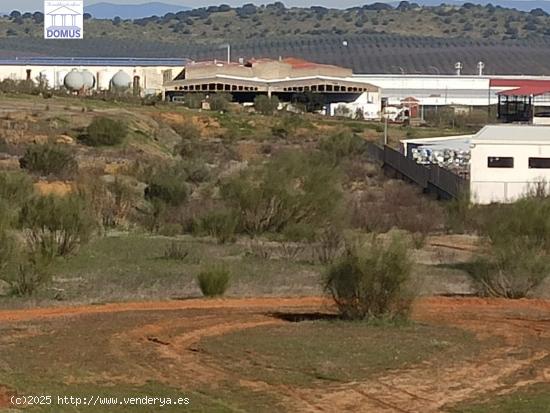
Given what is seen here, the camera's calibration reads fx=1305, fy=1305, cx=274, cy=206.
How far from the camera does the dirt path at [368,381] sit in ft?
45.9

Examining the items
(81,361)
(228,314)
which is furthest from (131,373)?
(228,314)

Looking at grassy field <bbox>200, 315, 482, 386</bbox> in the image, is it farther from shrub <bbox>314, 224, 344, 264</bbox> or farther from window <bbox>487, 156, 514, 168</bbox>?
window <bbox>487, 156, 514, 168</bbox>

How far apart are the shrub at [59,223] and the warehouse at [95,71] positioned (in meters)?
88.3

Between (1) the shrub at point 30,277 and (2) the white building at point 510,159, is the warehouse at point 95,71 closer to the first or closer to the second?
(2) the white building at point 510,159

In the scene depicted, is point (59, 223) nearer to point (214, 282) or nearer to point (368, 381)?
point (214, 282)

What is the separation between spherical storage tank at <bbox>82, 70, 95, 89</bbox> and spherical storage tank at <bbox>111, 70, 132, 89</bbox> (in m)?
2.05

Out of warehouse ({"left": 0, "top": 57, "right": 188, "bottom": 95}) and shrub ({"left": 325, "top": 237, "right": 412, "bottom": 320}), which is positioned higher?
warehouse ({"left": 0, "top": 57, "right": 188, "bottom": 95})

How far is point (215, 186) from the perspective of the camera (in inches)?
1982

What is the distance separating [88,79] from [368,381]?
103m

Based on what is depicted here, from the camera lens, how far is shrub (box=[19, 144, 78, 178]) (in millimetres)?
51500

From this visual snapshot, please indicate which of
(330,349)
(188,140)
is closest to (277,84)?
(188,140)

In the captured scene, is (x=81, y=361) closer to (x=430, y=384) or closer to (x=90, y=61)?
(x=430, y=384)

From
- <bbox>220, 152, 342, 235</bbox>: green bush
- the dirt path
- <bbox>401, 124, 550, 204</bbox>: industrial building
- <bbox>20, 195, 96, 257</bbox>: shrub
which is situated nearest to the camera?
the dirt path

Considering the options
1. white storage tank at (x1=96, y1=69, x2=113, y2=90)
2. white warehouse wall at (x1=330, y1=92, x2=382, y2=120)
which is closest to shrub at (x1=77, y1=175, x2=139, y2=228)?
white warehouse wall at (x1=330, y1=92, x2=382, y2=120)
